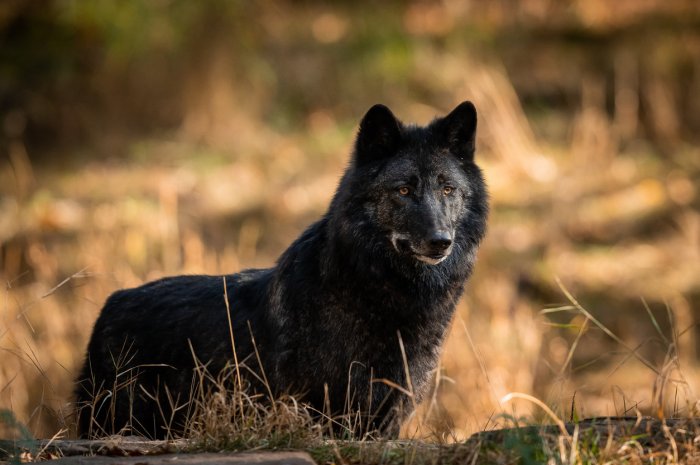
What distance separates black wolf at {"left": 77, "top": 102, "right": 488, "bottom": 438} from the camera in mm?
5066

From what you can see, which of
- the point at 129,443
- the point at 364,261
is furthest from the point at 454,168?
the point at 129,443

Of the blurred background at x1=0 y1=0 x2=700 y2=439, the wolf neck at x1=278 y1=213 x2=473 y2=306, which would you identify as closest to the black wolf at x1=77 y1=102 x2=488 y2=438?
the wolf neck at x1=278 y1=213 x2=473 y2=306

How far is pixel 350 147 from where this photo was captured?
11969 millimetres

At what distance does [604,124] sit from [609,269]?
320 centimetres

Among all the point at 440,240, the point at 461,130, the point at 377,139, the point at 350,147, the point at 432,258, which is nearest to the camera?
the point at 440,240

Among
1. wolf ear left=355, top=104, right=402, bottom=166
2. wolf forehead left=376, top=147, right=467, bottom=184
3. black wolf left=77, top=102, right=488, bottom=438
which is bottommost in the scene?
black wolf left=77, top=102, right=488, bottom=438

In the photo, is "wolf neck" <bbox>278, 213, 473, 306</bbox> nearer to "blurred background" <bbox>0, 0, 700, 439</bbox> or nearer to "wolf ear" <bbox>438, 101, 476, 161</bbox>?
"wolf ear" <bbox>438, 101, 476, 161</bbox>

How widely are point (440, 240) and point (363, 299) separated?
22.7 inches

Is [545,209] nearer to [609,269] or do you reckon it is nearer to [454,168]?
[609,269]

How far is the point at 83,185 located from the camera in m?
13.6

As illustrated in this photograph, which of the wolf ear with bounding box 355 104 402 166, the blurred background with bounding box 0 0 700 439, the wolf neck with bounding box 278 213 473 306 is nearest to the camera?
the wolf neck with bounding box 278 213 473 306

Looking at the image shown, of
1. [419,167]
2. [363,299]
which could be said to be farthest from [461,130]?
[363,299]

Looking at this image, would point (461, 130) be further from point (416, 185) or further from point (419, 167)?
point (416, 185)

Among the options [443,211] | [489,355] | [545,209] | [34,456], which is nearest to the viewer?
[34,456]
